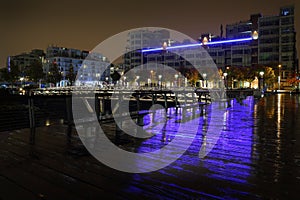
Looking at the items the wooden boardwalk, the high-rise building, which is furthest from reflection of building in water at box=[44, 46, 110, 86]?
the wooden boardwalk

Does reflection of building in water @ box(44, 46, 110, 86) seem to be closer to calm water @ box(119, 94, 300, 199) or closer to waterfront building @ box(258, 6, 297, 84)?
waterfront building @ box(258, 6, 297, 84)

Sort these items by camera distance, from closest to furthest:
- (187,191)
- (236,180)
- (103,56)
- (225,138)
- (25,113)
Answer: (187,191), (236,180), (225,138), (25,113), (103,56)

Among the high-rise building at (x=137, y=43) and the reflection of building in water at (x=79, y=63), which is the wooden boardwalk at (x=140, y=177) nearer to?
the high-rise building at (x=137, y=43)

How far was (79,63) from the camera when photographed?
13412cm

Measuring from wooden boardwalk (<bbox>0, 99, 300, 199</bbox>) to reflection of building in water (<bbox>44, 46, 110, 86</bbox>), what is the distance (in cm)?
12271

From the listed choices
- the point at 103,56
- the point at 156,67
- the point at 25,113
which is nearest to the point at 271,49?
the point at 156,67

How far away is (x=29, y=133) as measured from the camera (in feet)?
19.1

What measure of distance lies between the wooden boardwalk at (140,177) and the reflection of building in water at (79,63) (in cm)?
12271

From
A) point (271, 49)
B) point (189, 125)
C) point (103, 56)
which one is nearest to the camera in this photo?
point (189, 125)

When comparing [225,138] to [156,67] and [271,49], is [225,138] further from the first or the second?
[156,67]

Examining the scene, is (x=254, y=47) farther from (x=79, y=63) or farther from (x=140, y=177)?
(x=79, y=63)

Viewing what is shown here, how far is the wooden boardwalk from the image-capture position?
8.63 ft

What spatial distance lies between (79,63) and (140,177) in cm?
13806

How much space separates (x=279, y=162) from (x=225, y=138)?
1.77 meters
